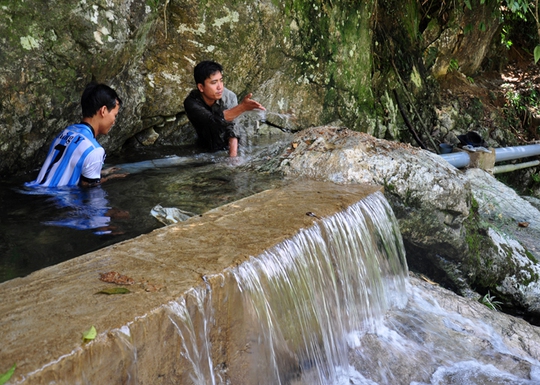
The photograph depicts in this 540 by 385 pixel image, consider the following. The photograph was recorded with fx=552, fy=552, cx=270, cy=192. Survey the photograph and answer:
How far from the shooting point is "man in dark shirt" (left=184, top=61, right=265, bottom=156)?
575cm

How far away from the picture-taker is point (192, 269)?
2.56 meters

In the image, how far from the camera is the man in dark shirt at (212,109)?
575 centimetres

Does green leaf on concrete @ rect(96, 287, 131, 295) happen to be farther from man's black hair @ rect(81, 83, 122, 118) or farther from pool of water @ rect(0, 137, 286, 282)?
man's black hair @ rect(81, 83, 122, 118)

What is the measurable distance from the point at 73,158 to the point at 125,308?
2459 mm

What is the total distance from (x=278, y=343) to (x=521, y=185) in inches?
373

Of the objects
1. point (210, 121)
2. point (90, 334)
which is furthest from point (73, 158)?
point (90, 334)

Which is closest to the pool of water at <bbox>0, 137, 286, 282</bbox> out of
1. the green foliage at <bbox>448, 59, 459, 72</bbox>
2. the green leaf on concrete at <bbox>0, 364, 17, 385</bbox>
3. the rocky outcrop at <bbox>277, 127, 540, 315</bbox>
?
the rocky outcrop at <bbox>277, 127, 540, 315</bbox>

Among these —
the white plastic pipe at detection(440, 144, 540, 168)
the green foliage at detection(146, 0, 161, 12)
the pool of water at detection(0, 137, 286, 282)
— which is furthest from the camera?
the white plastic pipe at detection(440, 144, 540, 168)

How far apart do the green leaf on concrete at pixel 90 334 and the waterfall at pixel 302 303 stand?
1.20 feet

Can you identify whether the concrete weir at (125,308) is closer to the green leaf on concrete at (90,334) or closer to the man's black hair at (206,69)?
the green leaf on concrete at (90,334)

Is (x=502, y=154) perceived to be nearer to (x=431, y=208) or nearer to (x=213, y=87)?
(x=431, y=208)

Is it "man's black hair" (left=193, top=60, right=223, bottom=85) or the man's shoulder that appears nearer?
"man's black hair" (left=193, top=60, right=223, bottom=85)

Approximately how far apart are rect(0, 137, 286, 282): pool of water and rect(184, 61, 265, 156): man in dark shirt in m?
0.35

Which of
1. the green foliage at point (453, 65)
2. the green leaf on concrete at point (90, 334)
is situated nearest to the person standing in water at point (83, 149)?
the green leaf on concrete at point (90, 334)
